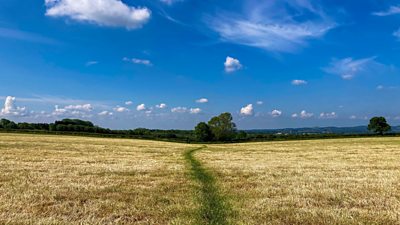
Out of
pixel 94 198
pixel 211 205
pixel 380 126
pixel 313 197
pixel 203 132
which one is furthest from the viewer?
pixel 203 132

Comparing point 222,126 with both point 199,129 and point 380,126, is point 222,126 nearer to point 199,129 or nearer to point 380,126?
point 199,129

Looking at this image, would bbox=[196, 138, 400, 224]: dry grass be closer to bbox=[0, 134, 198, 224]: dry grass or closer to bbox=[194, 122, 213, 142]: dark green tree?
bbox=[0, 134, 198, 224]: dry grass

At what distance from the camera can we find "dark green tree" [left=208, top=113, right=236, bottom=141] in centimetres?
13962

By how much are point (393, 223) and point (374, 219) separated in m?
0.40

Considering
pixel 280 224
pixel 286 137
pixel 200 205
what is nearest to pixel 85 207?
pixel 200 205

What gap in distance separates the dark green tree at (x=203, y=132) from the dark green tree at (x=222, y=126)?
1757mm

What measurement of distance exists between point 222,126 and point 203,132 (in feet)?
33.3

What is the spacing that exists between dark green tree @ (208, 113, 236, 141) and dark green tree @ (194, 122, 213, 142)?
5.77 feet

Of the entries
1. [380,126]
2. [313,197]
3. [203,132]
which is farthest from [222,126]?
[313,197]

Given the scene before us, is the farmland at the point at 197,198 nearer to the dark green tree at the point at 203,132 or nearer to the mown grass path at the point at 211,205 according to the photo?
the mown grass path at the point at 211,205

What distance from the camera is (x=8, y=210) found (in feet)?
28.9

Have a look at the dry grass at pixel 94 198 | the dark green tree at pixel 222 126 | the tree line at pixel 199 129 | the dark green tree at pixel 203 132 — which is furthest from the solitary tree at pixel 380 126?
the dry grass at pixel 94 198

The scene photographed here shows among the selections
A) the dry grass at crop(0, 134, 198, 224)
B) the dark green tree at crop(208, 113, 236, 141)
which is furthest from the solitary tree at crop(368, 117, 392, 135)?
the dry grass at crop(0, 134, 198, 224)

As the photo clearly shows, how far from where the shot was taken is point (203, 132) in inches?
5423
